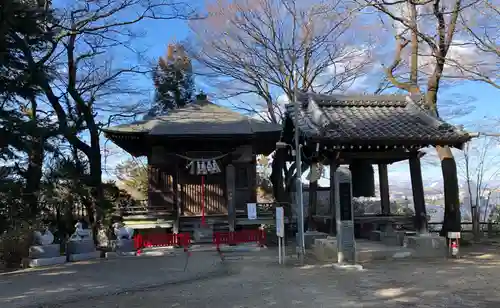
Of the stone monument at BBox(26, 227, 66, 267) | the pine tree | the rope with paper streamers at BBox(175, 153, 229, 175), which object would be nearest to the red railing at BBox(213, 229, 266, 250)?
the rope with paper streamers at BBox(175, 153, 229, 175)

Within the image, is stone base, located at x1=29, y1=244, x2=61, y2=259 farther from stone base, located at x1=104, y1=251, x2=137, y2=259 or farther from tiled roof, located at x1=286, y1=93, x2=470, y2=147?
tiled roof, located at x1=286, y1=93, x2=470, y2=147

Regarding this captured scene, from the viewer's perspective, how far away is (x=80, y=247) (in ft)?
46.9

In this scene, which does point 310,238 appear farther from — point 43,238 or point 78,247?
point 43,238

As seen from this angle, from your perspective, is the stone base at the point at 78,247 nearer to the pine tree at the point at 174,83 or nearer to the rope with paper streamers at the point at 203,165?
the rope with paper streamers at the point at 203,165

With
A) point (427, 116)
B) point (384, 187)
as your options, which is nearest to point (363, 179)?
point (384, 187)

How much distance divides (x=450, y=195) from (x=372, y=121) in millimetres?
6613

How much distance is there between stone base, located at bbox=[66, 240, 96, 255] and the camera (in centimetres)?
1410

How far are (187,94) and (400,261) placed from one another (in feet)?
68.3

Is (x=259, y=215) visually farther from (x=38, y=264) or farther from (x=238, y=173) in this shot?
(x=38, y=264)

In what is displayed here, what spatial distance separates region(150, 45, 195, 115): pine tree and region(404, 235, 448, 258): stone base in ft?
64.0

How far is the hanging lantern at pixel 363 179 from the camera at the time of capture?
1609cm

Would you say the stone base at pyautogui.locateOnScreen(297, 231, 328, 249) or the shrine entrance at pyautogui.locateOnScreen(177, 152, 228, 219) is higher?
the shrine entrance at pyautogui.locateOnScreen(177, 152, 228, 219)

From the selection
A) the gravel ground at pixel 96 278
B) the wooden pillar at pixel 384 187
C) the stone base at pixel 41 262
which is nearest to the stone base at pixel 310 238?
the wooden pillar at pixel 384 187

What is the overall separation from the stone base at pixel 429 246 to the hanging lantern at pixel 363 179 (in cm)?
299
